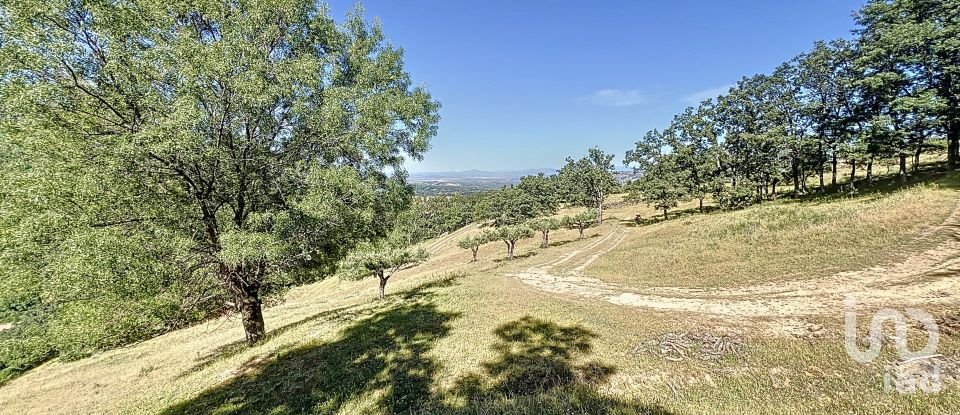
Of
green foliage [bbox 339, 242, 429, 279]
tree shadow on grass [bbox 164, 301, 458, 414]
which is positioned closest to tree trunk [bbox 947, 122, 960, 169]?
green foliage [bbox 339, 242, 429, 279]


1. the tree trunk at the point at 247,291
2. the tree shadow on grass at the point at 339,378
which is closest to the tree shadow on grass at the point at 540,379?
the tree shadow on grass at the point at 339,378

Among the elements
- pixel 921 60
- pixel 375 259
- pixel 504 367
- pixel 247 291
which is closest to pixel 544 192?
pixel 921 60

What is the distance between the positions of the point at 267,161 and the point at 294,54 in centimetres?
399

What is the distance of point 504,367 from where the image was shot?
8.80m

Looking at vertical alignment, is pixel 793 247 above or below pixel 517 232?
above

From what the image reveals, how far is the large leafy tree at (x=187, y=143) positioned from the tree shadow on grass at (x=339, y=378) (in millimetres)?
3083

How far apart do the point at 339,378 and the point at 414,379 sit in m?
2.04

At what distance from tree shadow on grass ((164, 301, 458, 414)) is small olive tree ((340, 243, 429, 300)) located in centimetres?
268

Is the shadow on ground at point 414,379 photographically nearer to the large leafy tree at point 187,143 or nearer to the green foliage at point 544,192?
the large leafy tree at point 187,143

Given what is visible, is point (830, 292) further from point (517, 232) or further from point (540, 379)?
point (517, 232)

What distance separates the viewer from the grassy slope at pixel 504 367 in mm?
6484

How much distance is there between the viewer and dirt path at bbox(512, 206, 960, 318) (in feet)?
38.9

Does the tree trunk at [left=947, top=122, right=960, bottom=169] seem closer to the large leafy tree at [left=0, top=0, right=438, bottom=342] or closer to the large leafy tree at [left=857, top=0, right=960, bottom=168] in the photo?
the large leafy tree at [left=857, top=0, right=960, bottom=168]

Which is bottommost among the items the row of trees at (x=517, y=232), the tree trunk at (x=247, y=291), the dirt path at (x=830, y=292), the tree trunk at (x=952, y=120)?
the row of trees at (x=517, y=232)
